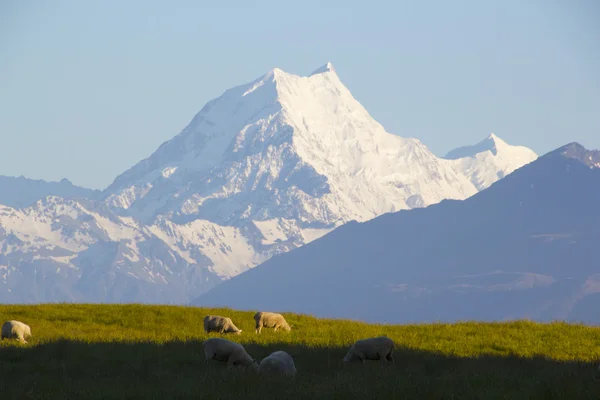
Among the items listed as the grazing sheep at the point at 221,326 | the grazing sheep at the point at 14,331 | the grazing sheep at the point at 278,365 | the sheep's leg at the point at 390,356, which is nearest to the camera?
the grazing sheep at the point at 278,365

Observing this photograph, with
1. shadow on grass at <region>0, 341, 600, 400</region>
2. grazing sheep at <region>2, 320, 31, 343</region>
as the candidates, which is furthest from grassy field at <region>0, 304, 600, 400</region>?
grazing sheep at <region>2, 320, 31, 343</region>

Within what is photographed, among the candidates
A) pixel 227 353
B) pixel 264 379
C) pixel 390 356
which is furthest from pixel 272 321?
pixel 264 379

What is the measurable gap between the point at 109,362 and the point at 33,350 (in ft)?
9.56

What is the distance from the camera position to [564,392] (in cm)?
2048

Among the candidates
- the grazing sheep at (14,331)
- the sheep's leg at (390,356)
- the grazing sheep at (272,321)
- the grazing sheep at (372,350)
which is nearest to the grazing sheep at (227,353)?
the grazing sheep at (372,350)

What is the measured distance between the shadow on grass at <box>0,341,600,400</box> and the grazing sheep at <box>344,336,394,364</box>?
1.29 ft

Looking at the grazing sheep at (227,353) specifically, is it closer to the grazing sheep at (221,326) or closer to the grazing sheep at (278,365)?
the grazing sheep at (278,365)

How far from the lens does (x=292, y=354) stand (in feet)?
92.4

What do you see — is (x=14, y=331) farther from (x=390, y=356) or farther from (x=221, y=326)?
(x=390, y=356)

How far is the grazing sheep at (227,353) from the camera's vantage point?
26.1 meters

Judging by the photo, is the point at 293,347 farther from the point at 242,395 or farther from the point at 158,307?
the point at 158,307

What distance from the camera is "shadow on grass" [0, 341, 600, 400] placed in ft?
67.9

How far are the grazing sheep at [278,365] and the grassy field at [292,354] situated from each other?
0.42m

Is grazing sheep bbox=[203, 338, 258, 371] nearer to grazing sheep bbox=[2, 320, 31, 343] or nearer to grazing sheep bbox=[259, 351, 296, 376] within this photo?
grazing sheep bbox=[259, 351, 296, 376]
